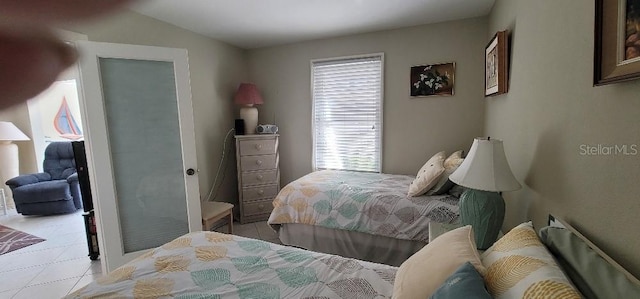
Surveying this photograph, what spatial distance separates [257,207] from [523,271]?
2.87 meters

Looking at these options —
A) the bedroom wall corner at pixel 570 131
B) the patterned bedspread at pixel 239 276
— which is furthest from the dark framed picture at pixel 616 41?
the patterned bedspread at pixel 239 276

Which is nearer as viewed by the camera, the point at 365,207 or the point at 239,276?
the point at 239,276

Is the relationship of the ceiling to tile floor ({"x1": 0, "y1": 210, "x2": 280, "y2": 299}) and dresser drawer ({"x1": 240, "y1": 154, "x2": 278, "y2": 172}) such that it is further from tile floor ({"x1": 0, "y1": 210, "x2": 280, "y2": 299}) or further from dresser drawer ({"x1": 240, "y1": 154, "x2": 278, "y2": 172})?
tile floor ({"x1": 0, "y1": 210, "x2": 280, "y2": 299})

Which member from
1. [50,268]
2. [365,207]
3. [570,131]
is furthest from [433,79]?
[50,268]

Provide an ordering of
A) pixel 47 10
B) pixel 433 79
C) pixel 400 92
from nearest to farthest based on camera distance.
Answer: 1. pixel 47 10
2. pixel 433 79
3. pixel 400 92

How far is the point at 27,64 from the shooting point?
0.22m

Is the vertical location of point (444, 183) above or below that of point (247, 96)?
below

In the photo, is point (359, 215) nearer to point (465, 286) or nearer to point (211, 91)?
point (465, 286)

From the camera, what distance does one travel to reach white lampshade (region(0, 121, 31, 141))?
24cm

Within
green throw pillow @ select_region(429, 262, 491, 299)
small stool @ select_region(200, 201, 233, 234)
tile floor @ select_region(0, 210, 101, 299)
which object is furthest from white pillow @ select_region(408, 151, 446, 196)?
tile floor @ select_region(0, 210, 101, 299)

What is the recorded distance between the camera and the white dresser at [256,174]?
318 centimetres

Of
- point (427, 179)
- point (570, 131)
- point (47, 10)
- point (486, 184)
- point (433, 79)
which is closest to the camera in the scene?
point (47, 10)

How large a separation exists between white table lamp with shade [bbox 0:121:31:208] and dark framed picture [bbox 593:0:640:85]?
3.80 feet

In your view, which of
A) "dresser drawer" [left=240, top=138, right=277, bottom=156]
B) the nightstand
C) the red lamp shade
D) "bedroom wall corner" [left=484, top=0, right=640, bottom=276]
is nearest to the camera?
"bedroom wall corner" [left=484, top=0, right=640, bottom=276]
